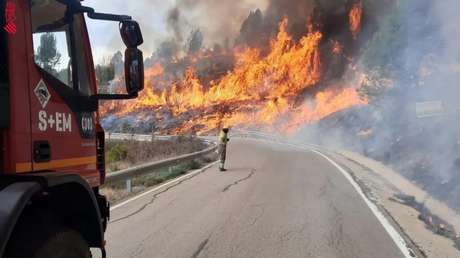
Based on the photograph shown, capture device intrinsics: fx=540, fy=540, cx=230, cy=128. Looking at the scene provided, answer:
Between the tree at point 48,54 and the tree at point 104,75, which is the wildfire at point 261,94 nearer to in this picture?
the tree at point 104,75

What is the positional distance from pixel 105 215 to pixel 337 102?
140ft

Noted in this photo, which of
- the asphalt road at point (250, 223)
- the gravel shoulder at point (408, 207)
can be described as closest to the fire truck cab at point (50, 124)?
the asphalt road at point (250, 223)

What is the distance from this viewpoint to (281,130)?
4944cm

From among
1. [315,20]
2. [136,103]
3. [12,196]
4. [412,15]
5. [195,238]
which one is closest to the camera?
[12,196]

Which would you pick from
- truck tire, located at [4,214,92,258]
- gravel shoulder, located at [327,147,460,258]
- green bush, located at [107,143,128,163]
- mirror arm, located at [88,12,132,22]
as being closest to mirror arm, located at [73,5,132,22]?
mirror arm, located at [88,12,132,22]

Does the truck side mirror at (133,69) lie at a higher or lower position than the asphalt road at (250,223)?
higher

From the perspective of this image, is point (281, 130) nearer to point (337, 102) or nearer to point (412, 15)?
point (337, 102)

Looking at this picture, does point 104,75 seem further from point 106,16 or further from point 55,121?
point 55,121

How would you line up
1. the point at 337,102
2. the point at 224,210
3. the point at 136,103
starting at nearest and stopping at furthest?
the point at 224,210 < the point at 337,102 < the point at 136,103

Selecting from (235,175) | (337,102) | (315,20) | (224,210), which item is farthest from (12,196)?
(315,20)

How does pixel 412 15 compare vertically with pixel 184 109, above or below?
above

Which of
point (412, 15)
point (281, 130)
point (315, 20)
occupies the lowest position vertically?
point (281, 130)

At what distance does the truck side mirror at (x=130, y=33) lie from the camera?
13.0ft

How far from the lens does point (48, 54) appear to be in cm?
368
